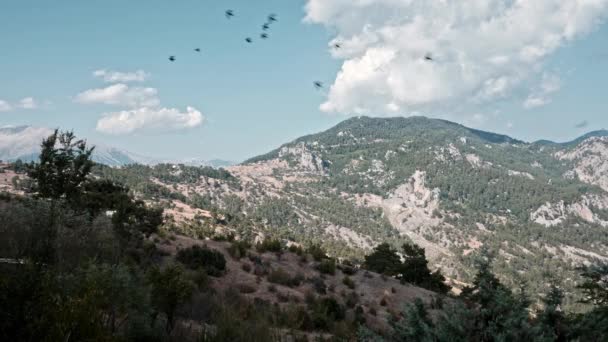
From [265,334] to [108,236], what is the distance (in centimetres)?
1153

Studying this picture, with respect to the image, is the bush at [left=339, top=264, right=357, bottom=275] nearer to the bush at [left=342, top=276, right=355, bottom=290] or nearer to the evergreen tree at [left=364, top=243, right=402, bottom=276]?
the bush at [left=342, top=276, right=355, bottom=290]

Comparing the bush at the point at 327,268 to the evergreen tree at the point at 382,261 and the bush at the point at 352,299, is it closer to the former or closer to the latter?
the bush at the point at 352,299

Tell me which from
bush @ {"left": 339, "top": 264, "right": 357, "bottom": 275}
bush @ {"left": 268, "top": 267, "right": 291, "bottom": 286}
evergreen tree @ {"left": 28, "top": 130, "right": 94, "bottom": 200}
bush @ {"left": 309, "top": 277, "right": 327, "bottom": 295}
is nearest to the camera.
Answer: evergreen tree @ {"left": 28, "top": 130, "right": 94, "bottom": 200}

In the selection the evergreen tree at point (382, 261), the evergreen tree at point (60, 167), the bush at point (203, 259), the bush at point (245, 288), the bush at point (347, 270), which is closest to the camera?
the bush at point (245, 288)

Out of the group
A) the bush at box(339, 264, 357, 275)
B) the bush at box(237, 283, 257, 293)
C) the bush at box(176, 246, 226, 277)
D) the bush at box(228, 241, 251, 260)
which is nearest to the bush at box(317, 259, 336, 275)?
the bush at box(339, 264, 357, 275)

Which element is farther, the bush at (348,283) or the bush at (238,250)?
the bush at (238,250)

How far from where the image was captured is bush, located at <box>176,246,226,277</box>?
21.0 metres

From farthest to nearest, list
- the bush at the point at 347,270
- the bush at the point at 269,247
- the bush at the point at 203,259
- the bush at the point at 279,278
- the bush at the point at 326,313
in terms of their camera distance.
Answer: the bush at the point at 269,247 < the bush at the point at 347,270 < the bush at the point at 279,278 < the bush at the point at 203,259 < the bush at the point at 326,313

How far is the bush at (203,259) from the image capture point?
21.0 metres

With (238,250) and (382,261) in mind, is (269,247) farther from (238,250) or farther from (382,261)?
(382,261)

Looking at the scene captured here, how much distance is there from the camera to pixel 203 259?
2198cm

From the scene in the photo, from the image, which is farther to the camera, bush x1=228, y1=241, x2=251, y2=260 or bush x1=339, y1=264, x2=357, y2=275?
bush x1=339, y1=264, x2=357, y2=275

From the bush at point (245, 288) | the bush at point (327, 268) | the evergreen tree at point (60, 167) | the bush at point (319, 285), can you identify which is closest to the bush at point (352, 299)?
the bush at point (319, 285)

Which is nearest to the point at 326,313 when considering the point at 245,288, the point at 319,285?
the point at 245,288
